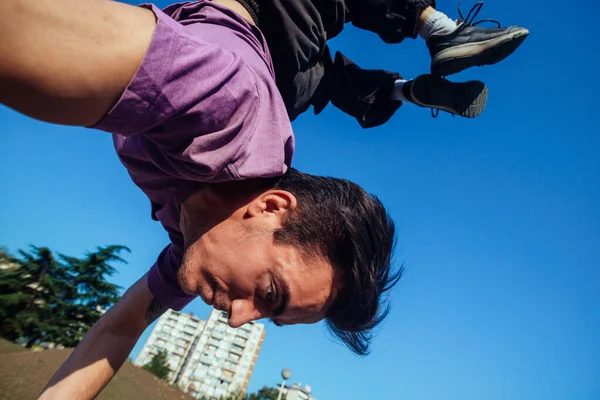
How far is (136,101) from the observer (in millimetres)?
705

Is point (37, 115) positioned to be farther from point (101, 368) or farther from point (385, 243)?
point (101, 368)

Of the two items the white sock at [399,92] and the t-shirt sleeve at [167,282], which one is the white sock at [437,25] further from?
the t-shirt sleeve at [167,282]

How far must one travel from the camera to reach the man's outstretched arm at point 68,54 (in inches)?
22.5

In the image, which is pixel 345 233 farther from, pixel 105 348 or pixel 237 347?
pixel 237 347

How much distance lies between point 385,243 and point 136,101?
1.32 m

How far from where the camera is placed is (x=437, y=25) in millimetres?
2150

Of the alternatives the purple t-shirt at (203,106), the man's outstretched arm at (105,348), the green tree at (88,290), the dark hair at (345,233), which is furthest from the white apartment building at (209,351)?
the purple t-shirt at (203,106)

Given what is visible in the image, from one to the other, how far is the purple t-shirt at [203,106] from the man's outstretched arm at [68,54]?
0.03 meters

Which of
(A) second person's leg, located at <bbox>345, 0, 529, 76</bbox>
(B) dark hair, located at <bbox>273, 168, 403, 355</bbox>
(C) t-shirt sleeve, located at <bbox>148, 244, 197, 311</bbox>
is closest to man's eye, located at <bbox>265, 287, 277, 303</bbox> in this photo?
(B) dark hair, located at <bbox>273, 168, 403, 355</bbox>

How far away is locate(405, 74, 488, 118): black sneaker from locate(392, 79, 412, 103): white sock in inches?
3.8

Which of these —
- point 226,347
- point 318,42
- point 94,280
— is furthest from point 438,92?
point 226,347

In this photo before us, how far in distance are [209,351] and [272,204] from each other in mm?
44018

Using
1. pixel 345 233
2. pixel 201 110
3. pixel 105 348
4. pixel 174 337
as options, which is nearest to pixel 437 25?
pixel 345 233

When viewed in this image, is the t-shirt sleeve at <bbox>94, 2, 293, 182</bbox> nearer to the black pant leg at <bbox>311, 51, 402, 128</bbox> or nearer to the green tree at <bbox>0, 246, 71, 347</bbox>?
the black pant leg at <bbox>311, 51, 402, 128</bbox>
